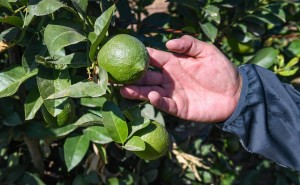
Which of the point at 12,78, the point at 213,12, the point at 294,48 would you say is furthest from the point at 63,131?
the point at 294,48

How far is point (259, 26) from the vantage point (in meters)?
1.56

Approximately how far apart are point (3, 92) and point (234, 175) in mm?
1315

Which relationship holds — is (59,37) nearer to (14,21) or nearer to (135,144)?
(14,21)

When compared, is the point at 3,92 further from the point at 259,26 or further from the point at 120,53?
the point at 259,26

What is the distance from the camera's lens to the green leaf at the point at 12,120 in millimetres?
1188

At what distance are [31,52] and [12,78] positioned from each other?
3.0 inches

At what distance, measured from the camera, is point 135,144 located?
825mm

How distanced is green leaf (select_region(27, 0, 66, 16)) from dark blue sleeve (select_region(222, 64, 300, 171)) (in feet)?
2.15

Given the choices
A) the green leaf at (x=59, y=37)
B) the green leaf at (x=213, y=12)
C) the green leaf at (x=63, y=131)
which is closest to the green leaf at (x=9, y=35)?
the green leaf at (x=59, y=37)

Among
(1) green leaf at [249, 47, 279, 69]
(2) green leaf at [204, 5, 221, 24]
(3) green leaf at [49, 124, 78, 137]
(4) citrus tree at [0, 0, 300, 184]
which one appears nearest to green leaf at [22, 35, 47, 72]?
(4) citrus tree at [0, 0, 300, 184]

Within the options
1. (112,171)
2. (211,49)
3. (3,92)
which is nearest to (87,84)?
(3,92)

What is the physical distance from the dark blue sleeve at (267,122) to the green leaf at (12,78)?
60 cm

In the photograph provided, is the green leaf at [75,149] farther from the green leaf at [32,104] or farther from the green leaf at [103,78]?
the green leaf at [103,78]

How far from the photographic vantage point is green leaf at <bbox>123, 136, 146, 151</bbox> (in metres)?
0.82
